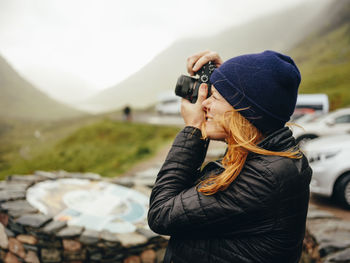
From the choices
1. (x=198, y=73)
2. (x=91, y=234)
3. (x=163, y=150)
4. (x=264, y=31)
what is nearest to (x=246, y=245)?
(x=198, y=73)

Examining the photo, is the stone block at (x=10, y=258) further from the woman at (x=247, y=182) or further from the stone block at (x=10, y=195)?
the woman at (x=247, y=182)

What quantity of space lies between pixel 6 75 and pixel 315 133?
137748mm

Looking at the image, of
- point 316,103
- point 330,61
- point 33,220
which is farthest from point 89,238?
point 330,61

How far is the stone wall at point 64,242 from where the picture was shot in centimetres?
341

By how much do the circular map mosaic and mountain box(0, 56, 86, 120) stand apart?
9011 centimetres

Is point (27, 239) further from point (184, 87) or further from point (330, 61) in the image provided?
point (330, 61)

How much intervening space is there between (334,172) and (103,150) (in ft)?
38.9

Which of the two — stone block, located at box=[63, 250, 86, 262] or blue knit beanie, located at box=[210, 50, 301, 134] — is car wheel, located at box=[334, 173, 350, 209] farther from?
stone block, located at box=[63, 250, 86, 262]

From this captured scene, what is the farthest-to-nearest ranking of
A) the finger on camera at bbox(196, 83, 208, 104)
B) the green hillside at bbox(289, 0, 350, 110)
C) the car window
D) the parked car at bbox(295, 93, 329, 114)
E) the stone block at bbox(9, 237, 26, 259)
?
the green hillside at bbox(289, 0, 350, 110)
the parked car at bbox(295, 93, 329, 114)
the car window
the stone block at bbox(9, 237, 26, 259)
the finger on camera at bbox(196, 83, 208, 104)

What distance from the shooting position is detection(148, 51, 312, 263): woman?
1.09 meters

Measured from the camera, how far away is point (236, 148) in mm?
1157

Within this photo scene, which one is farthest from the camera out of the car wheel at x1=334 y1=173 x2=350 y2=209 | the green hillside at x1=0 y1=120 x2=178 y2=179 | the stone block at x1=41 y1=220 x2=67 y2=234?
A: the green hillside at x1=0 y1=120 x2=178 y2=179

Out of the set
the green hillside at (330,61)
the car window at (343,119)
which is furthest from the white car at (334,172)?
the green hillside at (330,61)

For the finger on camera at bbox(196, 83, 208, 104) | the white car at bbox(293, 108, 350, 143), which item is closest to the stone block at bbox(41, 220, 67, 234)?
the finger on camera at bbox(196, 83, 208, 104)
